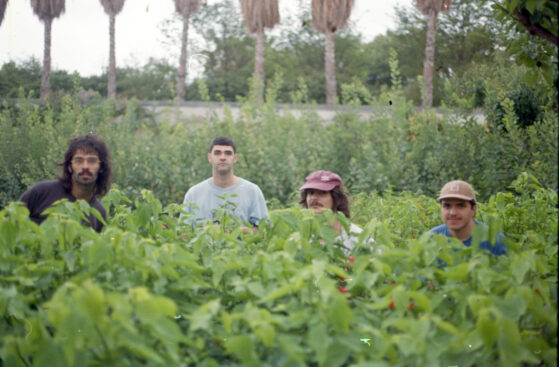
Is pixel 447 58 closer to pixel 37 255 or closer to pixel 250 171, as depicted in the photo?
pixel 250 171

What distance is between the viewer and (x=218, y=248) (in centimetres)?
208

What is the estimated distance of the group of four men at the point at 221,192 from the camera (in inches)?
139

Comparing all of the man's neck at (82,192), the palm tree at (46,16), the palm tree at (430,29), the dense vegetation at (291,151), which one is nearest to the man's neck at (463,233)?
the man's neck at (82,192)

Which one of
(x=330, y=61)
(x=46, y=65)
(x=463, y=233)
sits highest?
(x=330, y=61)

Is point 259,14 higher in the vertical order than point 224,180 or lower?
higher

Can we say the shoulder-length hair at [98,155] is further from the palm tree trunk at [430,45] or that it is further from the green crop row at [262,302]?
the palm tree trunk at [430,45]

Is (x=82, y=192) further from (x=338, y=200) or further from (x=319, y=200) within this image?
(x=338, y=200)

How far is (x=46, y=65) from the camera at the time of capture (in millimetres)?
12055

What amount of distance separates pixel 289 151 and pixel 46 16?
16.5 ft

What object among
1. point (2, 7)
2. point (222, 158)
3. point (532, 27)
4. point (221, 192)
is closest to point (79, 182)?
Answer: point (221, 192)

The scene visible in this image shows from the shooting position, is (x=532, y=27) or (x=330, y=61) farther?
(x=330, y=61)

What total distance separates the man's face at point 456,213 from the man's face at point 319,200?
31.9 inches

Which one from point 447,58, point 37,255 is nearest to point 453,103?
point 37,255

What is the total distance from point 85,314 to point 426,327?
74 cm
